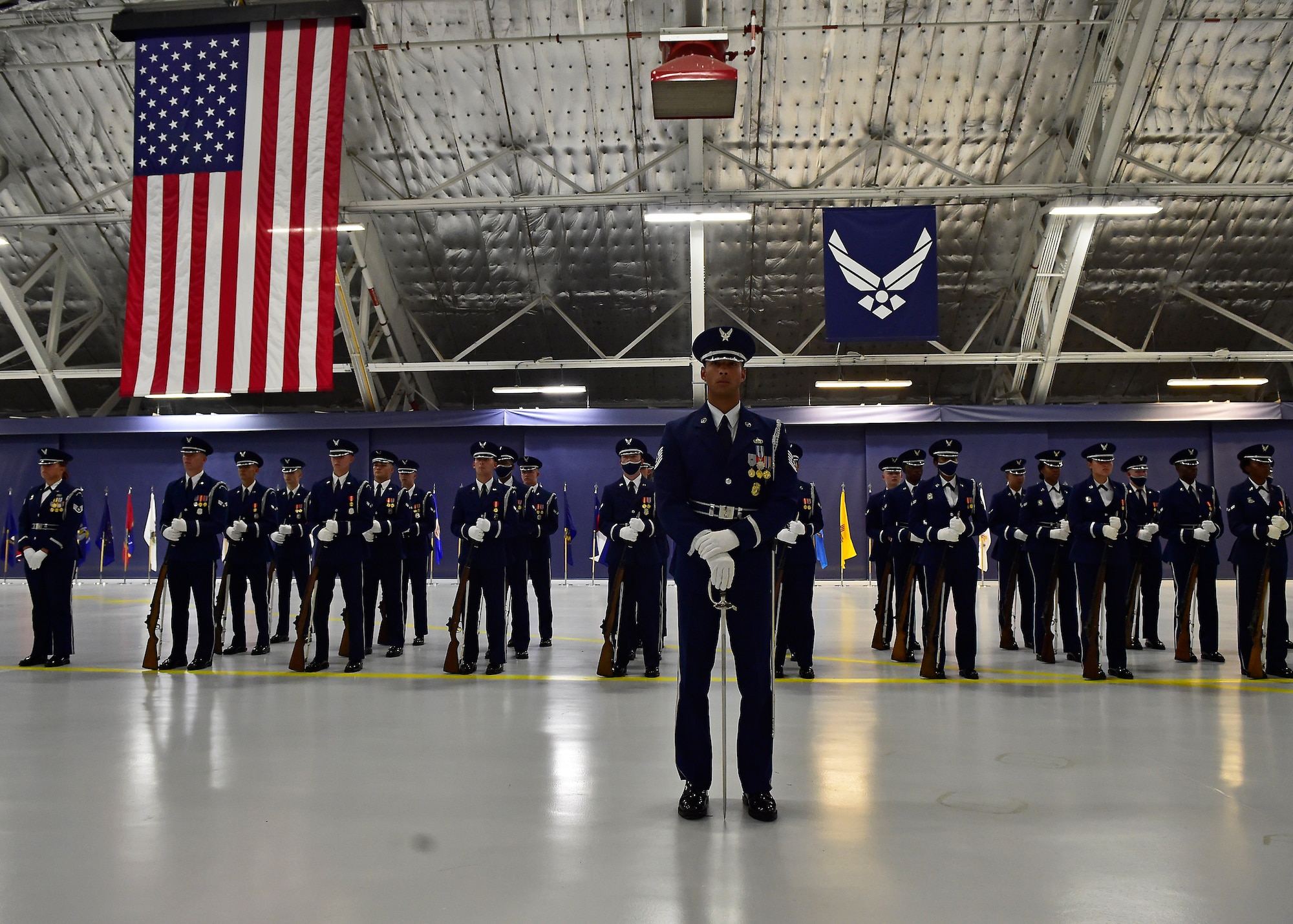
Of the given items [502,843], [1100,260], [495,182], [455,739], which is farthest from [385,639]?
[1100,260]

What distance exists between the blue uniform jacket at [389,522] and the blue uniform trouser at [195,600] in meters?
1.33

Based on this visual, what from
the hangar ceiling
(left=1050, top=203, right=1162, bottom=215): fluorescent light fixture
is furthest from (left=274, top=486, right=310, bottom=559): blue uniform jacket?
(left=1050, top=203, right=1162, bottom=215): fluorescent light fixture

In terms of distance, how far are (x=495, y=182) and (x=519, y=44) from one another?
2.40 metres

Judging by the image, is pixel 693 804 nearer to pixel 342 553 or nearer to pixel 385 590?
pixel 342 553

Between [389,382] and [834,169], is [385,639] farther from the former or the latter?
[389,382]

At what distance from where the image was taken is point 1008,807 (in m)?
3.68

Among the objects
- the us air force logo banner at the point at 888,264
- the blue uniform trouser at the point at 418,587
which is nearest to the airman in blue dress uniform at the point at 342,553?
the blue uniform trouser at the point at 418,587

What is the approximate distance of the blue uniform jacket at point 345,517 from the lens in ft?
23.4

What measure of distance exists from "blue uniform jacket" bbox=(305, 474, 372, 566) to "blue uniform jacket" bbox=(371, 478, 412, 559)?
321 mm

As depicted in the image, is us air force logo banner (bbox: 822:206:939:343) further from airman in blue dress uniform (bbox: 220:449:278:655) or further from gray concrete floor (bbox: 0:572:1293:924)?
airman in blue dress uniform (bbox: 220:449:278:655)

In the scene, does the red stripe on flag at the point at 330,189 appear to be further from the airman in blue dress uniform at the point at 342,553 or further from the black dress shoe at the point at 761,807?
the black dress shoe at the point at 761,807

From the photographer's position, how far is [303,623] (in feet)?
24.0

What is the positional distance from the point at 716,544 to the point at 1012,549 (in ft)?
20.8

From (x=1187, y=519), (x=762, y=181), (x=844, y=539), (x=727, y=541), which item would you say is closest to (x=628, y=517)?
(x=727, y=541)
